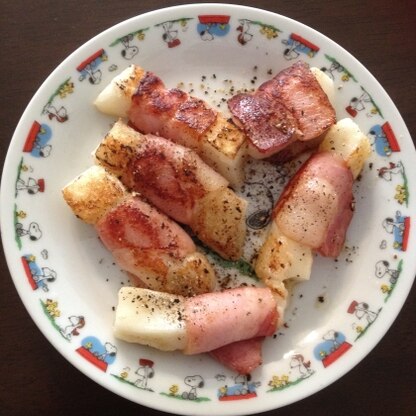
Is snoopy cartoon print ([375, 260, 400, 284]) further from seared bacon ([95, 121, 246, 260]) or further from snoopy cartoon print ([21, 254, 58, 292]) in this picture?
snoopy cartoon print ([21, 254, 58, 292])

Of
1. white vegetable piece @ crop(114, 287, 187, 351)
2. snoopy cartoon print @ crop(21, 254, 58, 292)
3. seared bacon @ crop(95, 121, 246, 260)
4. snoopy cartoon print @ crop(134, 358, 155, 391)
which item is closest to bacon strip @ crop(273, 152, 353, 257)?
seared bacon @ crop(95, 121, 246, 260)

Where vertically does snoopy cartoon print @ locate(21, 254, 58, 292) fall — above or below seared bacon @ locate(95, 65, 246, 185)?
below

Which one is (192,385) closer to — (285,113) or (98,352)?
(98,352)

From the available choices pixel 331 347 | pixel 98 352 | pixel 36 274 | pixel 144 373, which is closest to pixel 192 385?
pixel 144 373

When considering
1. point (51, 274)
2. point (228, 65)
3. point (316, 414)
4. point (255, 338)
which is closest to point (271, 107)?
point (228, 65)

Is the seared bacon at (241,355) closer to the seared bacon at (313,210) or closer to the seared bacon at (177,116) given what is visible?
the seared bacon at (313,210)

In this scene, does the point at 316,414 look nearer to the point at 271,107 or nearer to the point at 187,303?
the point at 187,303
